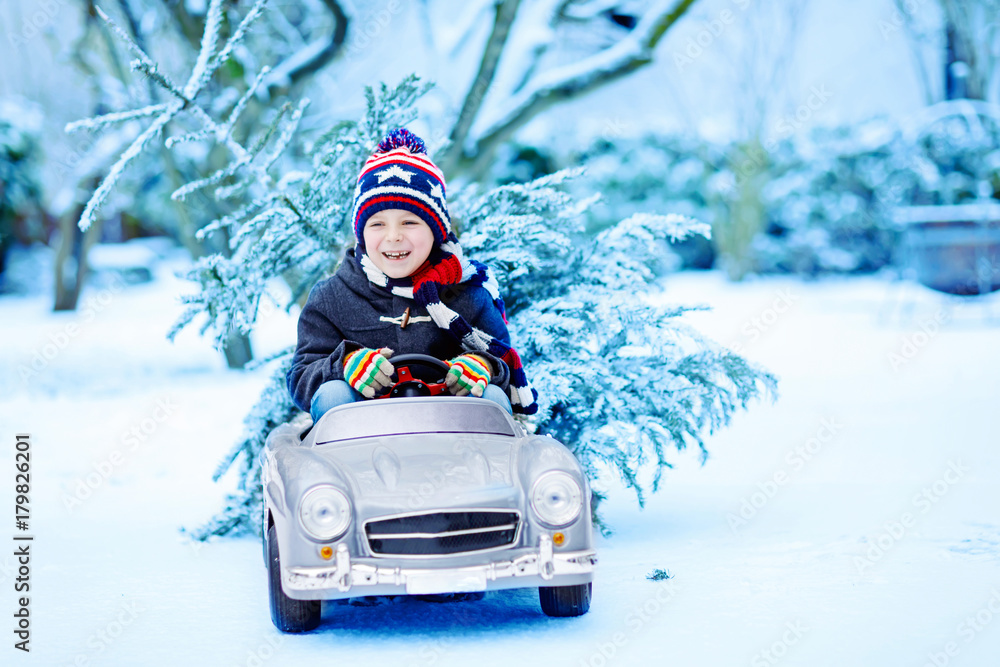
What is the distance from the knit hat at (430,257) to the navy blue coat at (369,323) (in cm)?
4

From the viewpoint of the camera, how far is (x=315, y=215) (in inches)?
179

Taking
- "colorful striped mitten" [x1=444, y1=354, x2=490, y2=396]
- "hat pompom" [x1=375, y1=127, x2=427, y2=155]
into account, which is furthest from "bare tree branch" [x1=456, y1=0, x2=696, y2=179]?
"colorful striped mitten" [x1=444, y1=354, x2=490, y2=396]

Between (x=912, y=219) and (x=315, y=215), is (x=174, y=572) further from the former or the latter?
(x=912, y=219)

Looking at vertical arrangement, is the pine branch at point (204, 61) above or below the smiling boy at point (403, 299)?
above

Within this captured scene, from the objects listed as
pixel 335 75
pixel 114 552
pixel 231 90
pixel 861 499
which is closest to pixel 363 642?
pixel 114 552

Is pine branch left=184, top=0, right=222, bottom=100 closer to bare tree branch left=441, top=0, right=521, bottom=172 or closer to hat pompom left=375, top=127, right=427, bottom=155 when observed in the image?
hat pompom left=375, top=127, right=427, bottom=155

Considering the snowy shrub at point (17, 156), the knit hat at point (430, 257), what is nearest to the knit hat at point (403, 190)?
the knit hat at point (430, 257)

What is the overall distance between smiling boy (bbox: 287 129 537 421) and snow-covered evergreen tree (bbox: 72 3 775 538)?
22.5 inches

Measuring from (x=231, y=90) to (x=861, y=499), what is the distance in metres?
6.70

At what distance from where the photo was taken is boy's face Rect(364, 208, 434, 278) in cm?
373

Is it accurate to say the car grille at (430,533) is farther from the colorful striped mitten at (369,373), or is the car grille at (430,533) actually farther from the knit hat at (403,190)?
the knit hat at (403,190)

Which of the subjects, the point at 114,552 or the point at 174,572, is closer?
the point at 174,572

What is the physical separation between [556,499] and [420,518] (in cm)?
39

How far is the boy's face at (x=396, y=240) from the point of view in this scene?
3734mm
